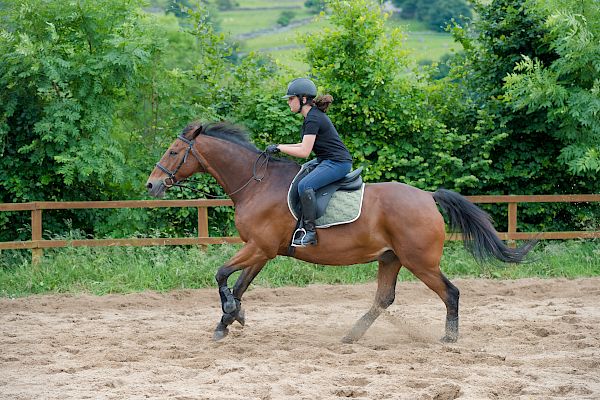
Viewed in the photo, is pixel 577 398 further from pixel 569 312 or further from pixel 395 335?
pixel 569 312

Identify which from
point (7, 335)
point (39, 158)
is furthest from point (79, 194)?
point (7, 335)

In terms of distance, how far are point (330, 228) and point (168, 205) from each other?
435 cm

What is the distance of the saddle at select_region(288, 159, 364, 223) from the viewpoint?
27.3 feet

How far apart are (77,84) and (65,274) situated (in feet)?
9.86

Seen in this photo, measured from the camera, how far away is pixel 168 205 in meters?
12.0

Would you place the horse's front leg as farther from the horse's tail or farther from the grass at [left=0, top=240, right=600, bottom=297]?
the grass at [left=0, top=240, right=600, bottom=297]

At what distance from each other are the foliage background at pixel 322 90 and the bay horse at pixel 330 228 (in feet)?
12.3

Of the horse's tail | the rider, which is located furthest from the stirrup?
the horse's tail

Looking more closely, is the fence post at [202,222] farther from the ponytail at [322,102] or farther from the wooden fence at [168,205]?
the ponytail at [322,102]

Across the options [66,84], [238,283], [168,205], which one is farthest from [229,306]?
[66,84]

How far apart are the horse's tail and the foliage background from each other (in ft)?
13.4

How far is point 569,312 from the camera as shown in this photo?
958cm

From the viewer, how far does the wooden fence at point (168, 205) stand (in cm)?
1177

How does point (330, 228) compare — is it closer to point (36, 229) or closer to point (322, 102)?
point (322, 102)
